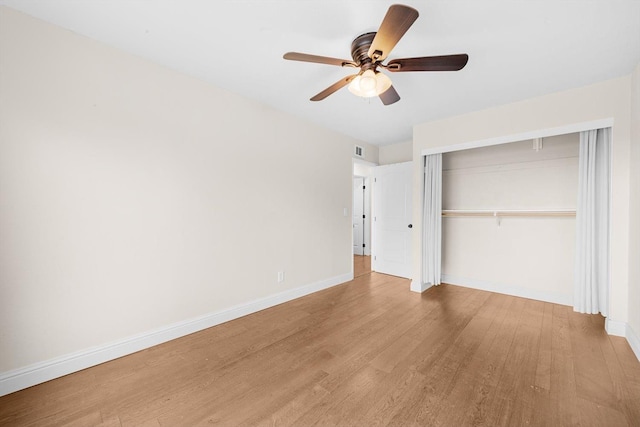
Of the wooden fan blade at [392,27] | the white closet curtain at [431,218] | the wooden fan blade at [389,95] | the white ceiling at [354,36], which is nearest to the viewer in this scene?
the wooden fan blade at [392,27]

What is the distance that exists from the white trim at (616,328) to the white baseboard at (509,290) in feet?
2.60

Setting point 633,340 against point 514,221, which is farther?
point 514,221

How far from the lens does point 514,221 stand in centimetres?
372

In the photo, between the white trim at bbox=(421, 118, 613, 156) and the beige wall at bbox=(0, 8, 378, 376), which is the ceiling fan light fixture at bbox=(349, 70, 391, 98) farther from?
the white trim at bbox=(421, 118, 613, 156)

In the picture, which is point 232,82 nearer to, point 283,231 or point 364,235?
point 283,231

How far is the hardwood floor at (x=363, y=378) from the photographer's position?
156 centimetres

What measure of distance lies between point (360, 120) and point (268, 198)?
175 cm

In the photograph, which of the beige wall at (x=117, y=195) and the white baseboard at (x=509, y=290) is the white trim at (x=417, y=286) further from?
the beige wall at (x=117, y=195)

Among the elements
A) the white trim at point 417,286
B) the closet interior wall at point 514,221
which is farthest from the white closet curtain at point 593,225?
the white trim at point 417,286

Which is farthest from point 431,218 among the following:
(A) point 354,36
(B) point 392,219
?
(A) point 354,36

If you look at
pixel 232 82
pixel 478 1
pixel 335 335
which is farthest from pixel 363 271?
pixel 478 1

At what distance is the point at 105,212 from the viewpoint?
2086 mm

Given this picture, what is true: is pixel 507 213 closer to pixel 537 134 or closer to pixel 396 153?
pixel 537 134

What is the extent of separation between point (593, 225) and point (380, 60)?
2.98m
